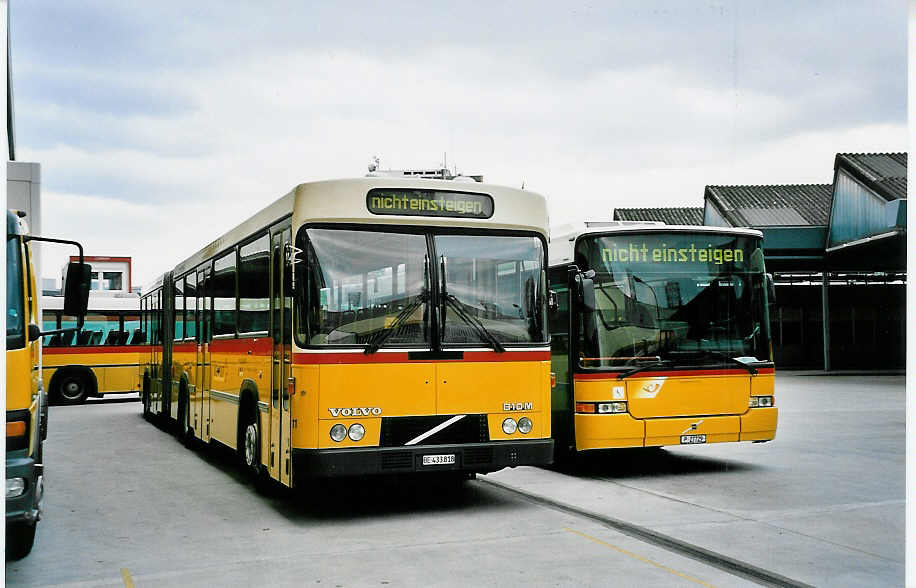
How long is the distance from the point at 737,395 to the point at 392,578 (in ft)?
20.1

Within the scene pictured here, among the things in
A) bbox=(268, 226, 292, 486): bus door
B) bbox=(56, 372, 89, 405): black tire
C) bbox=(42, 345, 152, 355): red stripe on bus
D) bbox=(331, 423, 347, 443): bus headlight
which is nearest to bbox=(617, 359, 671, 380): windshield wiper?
bbox=(331, 423, 347, 443): bus headlight

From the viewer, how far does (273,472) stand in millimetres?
9188

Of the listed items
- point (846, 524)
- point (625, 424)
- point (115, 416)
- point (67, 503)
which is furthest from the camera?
point (115, 416)

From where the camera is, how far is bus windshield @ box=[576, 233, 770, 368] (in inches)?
439

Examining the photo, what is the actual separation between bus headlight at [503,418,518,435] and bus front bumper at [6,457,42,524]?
4.09m

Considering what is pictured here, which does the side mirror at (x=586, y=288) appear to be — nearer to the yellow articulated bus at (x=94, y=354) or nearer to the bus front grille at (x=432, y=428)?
the bus front grille at (x=432, y=428)

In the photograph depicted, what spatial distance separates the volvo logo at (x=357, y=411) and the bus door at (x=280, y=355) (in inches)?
21.5

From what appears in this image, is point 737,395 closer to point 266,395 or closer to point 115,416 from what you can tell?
point 266,395

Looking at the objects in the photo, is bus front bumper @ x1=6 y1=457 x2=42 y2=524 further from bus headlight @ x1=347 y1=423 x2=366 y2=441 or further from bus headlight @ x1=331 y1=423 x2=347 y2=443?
bus headlight @ x1=347 y1=423 x2=366 y2=441

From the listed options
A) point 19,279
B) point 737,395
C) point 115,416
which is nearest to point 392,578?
point 19,279

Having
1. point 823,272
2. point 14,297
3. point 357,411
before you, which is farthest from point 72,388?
point 823,272

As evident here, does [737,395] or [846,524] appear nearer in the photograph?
[846,524]

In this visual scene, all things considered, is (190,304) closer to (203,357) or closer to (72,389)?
(203,357)

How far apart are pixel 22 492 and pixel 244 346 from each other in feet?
14.7
